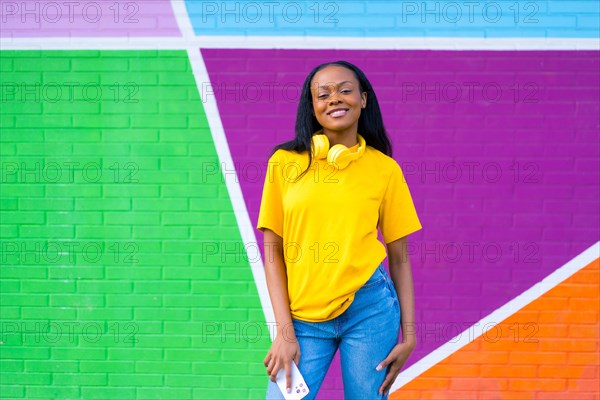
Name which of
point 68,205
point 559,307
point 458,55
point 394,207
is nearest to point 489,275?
point 559,307

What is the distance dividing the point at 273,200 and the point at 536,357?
88.4 inches

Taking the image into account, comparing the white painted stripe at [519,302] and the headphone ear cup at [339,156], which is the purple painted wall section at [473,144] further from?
the headphone ear cup at [339,156]

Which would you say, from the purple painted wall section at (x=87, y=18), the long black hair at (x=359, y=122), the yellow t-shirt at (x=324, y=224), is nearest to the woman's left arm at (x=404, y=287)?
the yellow t-shirt at (x=324, y=224)

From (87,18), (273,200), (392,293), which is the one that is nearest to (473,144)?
(392,293)

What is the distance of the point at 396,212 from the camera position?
7.55 feet

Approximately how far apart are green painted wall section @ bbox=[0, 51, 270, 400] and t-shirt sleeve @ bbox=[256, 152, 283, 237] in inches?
55.4

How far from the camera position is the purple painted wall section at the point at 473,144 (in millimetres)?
3547

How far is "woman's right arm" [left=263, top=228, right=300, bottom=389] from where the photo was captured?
214 cm

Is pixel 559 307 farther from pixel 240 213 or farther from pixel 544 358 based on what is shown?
pixel 240 213

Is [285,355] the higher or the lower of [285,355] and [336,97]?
the lower

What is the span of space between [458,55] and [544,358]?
1830 millimetres

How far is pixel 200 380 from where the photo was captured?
3691 millimetres

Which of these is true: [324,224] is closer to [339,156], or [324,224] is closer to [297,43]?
[339,156]

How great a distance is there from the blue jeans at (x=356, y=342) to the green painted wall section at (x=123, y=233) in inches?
57.1
